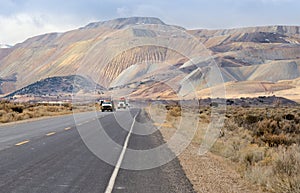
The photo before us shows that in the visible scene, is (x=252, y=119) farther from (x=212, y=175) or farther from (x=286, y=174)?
(x=286, y=174)

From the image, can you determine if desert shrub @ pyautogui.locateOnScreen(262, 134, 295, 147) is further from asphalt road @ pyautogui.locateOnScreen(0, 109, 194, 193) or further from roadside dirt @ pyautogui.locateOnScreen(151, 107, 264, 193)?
asphalt road @ pyautogui.locateOnScreen(0, 109, 194, 193)

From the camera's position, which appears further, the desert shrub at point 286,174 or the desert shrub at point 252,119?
the desert shrub at point 252,119

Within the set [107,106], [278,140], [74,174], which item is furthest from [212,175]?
[107,106]

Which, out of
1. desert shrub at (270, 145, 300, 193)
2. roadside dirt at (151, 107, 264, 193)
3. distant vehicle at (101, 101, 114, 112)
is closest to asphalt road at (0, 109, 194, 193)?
roadside dirt at (151, 107, 264, 193)

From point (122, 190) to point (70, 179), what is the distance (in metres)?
1.45

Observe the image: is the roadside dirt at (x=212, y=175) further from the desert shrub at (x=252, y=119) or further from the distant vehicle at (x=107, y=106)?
the distant vehicle at (x=107, y=106)

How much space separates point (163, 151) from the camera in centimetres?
1593

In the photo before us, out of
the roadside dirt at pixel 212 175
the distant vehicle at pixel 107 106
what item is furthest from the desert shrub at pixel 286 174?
the distant vehicle at pixel 107 106

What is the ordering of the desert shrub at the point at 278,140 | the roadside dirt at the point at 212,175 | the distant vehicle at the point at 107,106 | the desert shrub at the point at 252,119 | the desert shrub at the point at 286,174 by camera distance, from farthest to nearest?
the distant vehicle at the point at 107,106, the desert shrub at the point at 252,119, the desert shrub at the point at 278,140, the roadside dirt at the point at 212,175, the desert shrub at the point at 286,174

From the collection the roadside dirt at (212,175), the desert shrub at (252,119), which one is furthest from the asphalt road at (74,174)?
the desert shrub at (252,119)

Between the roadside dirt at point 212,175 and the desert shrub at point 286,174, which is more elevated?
the desert shrub at point 286,174

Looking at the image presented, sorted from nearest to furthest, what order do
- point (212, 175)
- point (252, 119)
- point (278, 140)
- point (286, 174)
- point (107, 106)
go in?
point (286, 174) < point (212, 175) < point (278, 140) < point (252, 119) < point (107, 106)

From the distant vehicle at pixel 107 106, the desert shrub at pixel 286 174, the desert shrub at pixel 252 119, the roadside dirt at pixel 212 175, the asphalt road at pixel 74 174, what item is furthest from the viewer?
the distant vehicle at pixel 107 106

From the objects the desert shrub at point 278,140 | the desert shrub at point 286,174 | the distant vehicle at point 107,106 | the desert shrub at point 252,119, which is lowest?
the desert shrub at point 278,140
